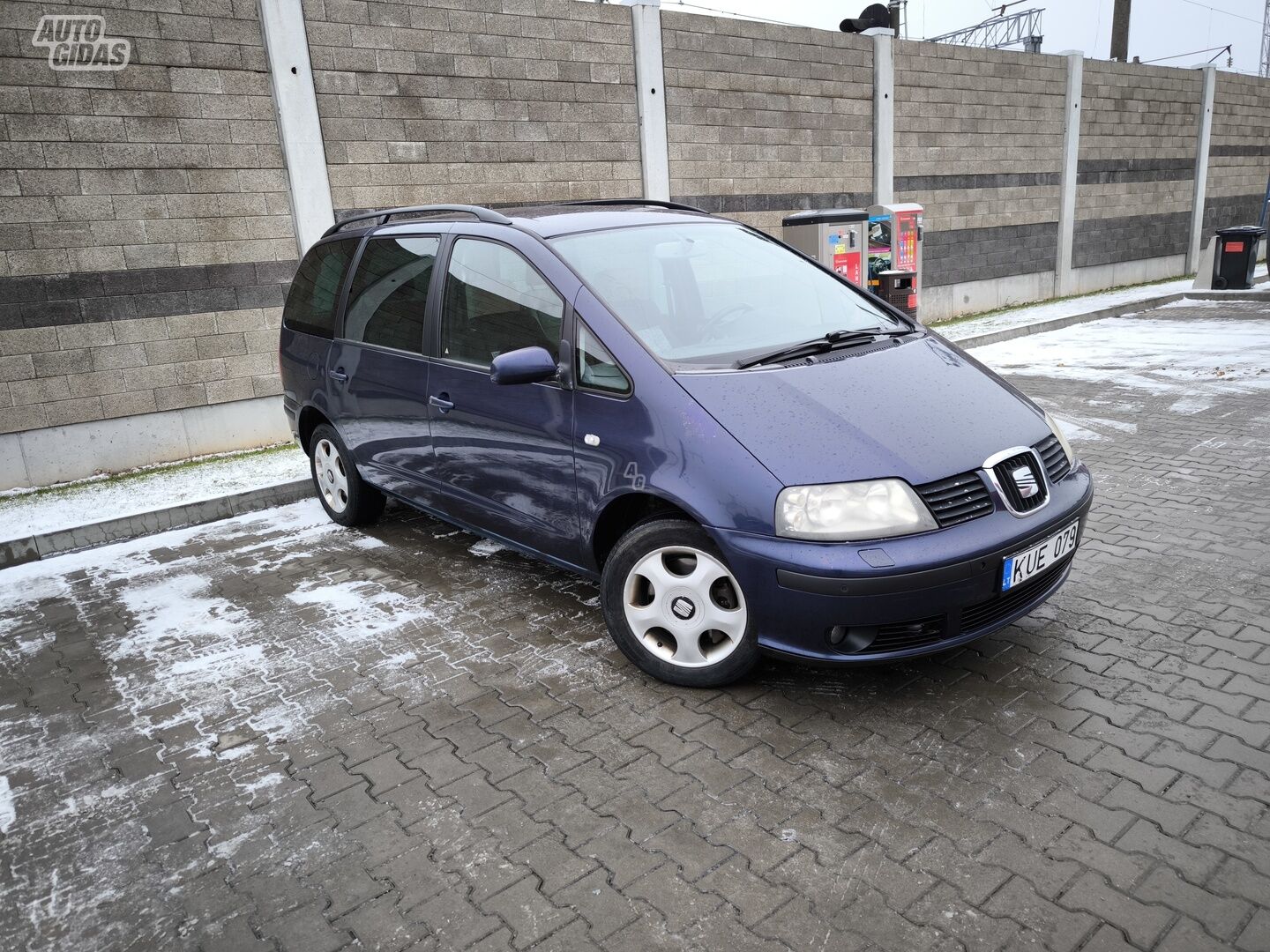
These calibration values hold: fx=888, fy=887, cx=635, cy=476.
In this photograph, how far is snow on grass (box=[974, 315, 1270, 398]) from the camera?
8.35 metres

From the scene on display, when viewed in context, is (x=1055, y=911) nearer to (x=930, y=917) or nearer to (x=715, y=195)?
(x=930, y=917)

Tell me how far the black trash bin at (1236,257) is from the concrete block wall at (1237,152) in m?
5.39

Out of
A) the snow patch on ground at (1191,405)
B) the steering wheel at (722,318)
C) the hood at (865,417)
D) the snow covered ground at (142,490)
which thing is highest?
the steering wheel at (722,318)

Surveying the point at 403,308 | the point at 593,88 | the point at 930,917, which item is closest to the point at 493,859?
the point at 930,917

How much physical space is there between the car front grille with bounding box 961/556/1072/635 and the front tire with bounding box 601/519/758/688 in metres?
0.74

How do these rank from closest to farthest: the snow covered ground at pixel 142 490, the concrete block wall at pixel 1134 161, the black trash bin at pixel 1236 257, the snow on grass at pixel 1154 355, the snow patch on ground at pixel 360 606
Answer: the snow patch on ground at pixel 360 606, the snow covered ground at pixel 142 490, the snow on grass at pixel 1154 355, the black trash bin at pixel 1236 257, the concrete block wall at pixel 1134 161

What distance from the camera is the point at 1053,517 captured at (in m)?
3.27

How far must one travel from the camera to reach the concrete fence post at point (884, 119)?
11820 millimetres

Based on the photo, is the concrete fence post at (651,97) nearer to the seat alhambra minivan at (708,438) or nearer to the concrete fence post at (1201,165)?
the seat alhambra minivan at (708,438)

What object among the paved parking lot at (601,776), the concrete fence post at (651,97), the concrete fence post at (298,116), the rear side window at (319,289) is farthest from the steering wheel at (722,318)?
the concrete fence post at (651,97)

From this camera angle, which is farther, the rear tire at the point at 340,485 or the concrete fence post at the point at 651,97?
the concrete fence post at the point at 651,97

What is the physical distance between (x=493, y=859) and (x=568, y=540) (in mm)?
1469

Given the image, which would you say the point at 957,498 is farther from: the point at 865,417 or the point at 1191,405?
the point at 1191,405

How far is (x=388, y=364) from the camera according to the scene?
4.71 meters
